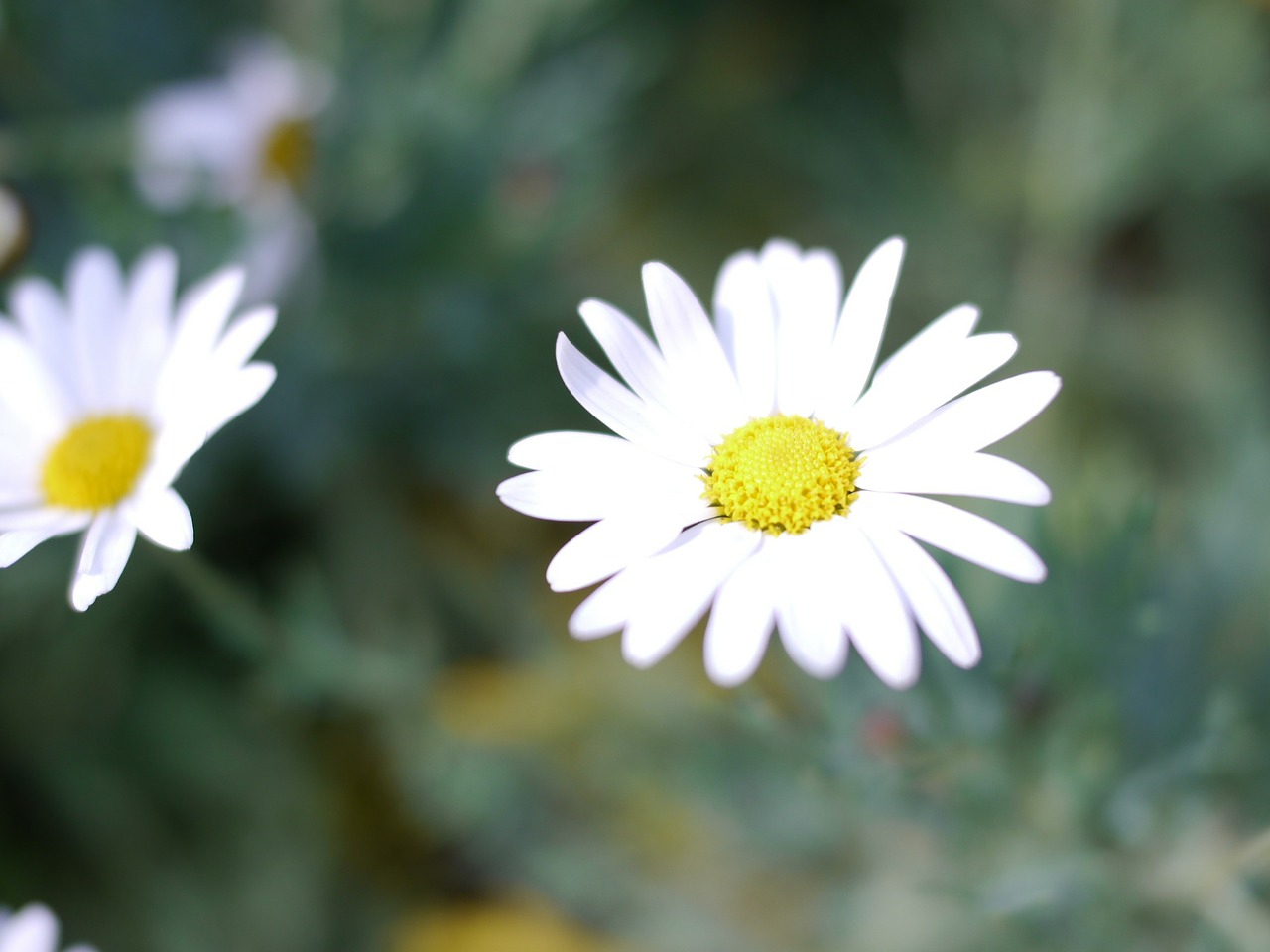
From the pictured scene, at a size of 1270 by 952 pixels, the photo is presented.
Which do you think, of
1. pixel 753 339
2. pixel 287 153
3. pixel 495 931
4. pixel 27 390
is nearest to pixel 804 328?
pixel 753 339

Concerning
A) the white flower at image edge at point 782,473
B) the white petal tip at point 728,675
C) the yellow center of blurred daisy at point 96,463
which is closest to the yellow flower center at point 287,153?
the yellow center of blurred daisy at point 96,463

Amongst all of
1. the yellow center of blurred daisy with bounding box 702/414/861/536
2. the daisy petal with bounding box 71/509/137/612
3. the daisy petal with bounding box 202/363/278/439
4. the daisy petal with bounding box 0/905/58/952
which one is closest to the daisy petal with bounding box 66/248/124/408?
the daisy petal with bounding box 71/509/137/612

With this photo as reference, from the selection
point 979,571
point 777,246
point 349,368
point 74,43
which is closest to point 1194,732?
point 979,571

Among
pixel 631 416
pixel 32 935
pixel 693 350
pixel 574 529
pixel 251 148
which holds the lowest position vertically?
pixel 32 935

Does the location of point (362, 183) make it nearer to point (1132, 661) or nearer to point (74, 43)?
point (74, 43)

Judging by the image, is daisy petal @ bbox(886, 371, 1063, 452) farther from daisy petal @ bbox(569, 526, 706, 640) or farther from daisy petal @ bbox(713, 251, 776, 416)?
daisy petal @ bbox(569, 526, 706, 640)

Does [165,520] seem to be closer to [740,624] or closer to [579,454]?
[579,454]

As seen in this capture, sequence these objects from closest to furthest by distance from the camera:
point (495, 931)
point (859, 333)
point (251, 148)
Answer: point (859, 333), point (495, 931), point (251, 148)
